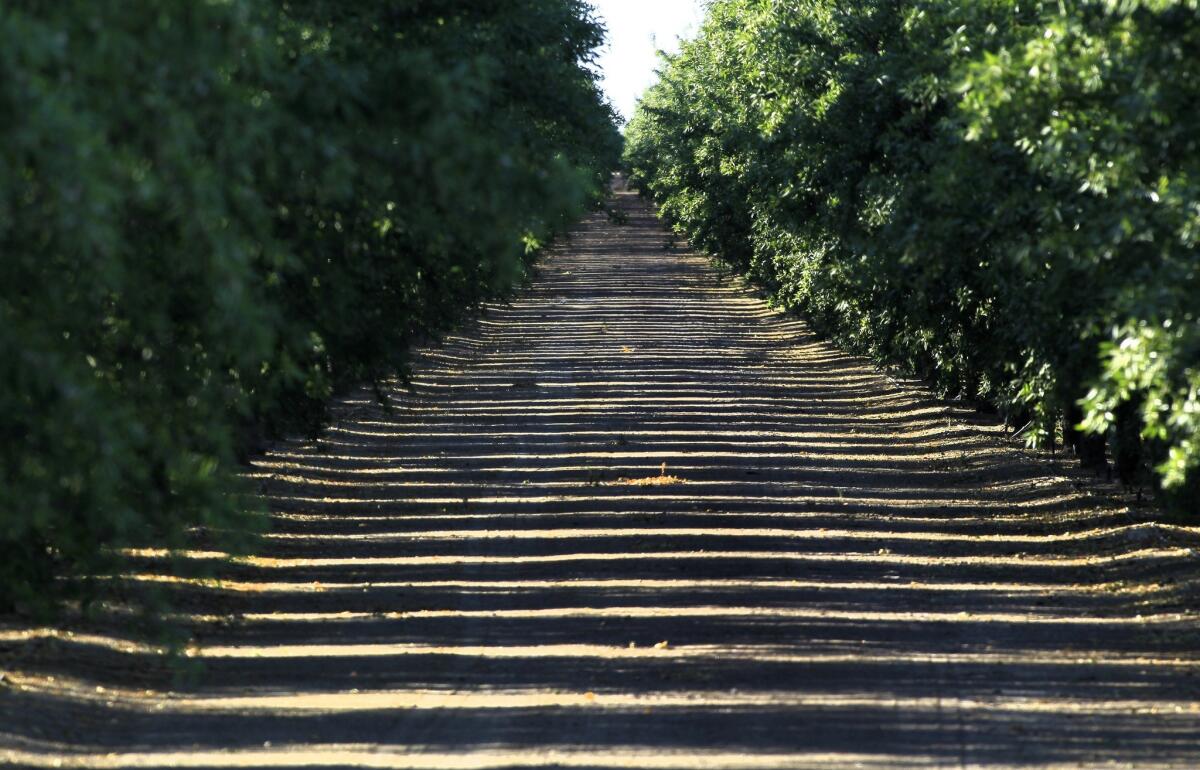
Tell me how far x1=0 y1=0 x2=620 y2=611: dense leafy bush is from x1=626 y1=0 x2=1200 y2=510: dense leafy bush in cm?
305

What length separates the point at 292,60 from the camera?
914 centimetres

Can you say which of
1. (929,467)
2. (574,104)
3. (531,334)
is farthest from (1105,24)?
(531,334)

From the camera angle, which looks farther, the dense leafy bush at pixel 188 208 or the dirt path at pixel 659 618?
the dirt path at pixel 659 618

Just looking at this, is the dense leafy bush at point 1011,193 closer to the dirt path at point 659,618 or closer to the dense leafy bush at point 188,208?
the dirt path at point 659,618

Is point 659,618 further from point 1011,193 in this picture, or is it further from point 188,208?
point 188,208

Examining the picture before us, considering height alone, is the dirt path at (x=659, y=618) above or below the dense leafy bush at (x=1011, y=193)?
below

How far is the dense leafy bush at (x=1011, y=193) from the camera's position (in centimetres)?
966

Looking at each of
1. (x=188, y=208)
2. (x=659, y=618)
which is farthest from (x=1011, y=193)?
(x=188, y=208)

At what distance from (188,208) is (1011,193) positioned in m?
6.80

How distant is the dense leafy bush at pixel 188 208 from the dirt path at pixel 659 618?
147 cm

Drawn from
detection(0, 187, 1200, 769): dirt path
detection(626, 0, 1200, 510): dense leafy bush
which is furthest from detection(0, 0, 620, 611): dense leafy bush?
detection(626, 0, 1200, 510): dense leafy bush

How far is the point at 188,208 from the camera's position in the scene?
22.4ft

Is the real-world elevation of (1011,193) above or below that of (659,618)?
above

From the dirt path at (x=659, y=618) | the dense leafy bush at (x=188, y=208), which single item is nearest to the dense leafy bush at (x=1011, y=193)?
the dirt path at (x=659, y=618)
